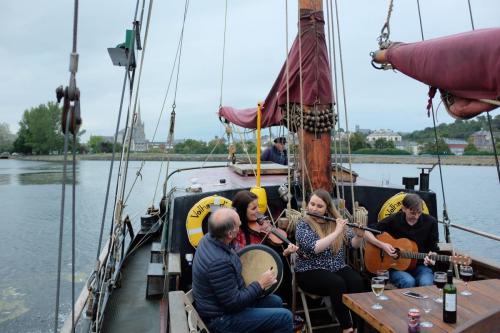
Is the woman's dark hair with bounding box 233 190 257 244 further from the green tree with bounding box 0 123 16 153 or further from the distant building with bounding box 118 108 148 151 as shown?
the green tree with bounding box 0 123 16 153

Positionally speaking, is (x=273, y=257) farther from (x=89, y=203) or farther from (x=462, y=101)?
(x=89, y=203)

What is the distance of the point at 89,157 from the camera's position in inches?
3140

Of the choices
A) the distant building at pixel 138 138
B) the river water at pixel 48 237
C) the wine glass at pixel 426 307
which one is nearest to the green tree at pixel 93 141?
the river water at pixel 48 237

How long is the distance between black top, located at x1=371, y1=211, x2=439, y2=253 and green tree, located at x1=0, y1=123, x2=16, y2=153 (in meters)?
96.9

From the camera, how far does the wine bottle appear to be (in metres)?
2.44

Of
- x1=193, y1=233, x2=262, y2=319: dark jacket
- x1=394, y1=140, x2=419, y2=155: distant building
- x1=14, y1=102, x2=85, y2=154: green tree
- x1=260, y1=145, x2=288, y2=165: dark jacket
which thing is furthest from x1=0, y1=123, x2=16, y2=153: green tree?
x1=193, y1=233, x2=262, y2=319: dark jacket

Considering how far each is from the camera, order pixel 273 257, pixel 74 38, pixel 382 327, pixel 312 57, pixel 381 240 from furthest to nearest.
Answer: pixel 312 57 → pixel 381 240 → pixel 273 257 → pixel 382 327 → pixel 74 38

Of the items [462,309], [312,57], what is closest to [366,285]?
[462,309]

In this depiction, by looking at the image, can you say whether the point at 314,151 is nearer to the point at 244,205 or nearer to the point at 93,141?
the point at 244,205

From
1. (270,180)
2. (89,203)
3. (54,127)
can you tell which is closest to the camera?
(270,180)

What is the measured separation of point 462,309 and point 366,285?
1.50 metres

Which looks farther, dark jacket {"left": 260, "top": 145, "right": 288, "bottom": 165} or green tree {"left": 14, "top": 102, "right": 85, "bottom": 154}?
green tree {"left": 14, "top": 102, "right": 85, "bottom": 154}

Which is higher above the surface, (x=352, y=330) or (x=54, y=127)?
(x=54, y=127)

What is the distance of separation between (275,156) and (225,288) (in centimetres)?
534
